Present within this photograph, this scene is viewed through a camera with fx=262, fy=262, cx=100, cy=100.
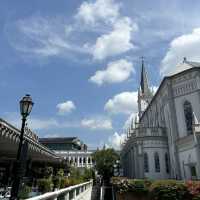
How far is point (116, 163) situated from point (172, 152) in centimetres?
3273

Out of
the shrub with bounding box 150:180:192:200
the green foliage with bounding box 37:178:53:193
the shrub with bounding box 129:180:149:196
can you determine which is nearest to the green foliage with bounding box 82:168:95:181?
the shrub with bounding box 129:180:149:196

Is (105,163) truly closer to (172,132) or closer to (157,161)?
(157,161)

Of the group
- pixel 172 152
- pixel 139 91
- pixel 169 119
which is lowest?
pixel 172 152

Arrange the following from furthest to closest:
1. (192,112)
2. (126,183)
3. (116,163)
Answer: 1. (116,163)
2. (192,112)
3. (126,183)

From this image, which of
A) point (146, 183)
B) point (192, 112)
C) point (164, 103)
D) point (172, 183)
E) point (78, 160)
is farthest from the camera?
point (78, 160)

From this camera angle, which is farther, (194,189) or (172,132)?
(172,132)

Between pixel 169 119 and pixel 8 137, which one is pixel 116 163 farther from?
pixel 8 137

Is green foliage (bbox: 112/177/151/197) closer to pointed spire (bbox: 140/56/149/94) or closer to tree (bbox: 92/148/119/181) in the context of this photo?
tree (bbox: 92/148/119/181)

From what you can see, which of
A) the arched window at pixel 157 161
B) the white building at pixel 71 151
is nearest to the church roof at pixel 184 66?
the arched window at pixel 157 161

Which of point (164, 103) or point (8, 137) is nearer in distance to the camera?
point (8, 137)

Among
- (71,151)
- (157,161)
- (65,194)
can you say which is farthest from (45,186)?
(71,151)

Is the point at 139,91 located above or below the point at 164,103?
above

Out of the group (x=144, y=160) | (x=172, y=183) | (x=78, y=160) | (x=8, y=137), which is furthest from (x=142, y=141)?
(x=78, y=160)

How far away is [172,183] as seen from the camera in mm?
15297
